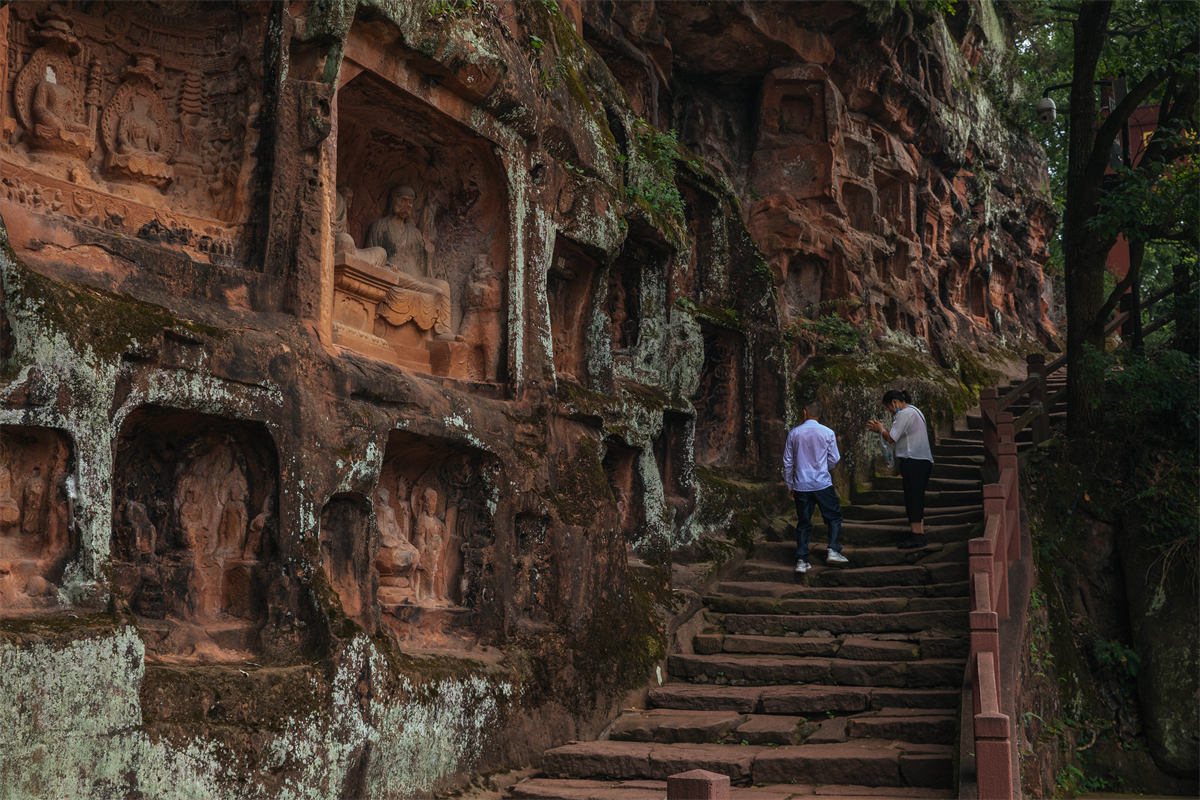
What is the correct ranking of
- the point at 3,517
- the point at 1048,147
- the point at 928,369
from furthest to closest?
the point at 1048,147, the point at 928,369, the point at 3,517

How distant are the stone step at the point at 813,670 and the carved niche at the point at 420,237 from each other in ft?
10.3

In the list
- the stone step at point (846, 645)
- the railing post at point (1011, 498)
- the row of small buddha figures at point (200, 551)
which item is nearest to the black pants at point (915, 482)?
the railing post at point (1011, 498)

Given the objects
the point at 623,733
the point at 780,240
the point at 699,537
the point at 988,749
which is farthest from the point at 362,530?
the point at 780,240

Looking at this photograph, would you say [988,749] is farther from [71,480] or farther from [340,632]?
[71,480]

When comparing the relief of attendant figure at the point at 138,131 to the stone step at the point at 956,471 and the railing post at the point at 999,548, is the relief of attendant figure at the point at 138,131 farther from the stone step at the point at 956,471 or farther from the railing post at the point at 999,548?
the stone step at the point at 956,471

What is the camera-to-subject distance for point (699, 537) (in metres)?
12.6

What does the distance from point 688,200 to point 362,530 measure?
7.96 meters

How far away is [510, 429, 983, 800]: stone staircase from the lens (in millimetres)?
8172

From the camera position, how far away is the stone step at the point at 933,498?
1362 cm

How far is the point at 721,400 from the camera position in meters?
14.5

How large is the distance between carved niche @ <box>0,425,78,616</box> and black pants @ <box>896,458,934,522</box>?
803cm

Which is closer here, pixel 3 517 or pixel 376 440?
pixel 3 517

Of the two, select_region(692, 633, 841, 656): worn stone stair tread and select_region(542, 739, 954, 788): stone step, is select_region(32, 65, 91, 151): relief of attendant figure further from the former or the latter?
select_region(692, 633, 841, 656): worn stone stair tread

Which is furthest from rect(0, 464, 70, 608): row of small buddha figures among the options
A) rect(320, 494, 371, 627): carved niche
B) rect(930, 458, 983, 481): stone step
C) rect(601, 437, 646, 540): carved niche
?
rect(930, 458, 983, 481): stone step
